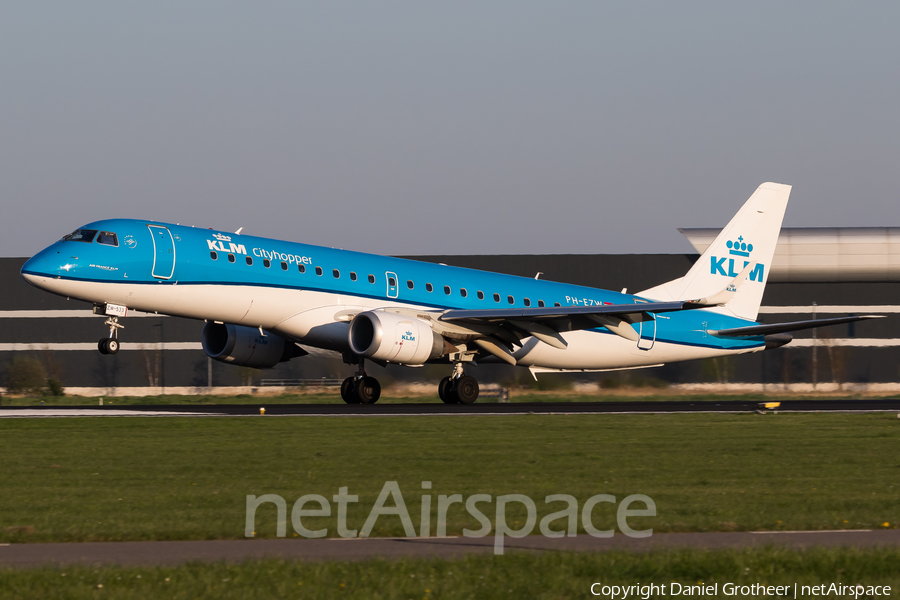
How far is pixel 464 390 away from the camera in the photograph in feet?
111

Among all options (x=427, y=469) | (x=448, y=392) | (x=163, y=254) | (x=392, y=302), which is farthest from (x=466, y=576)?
(x=448, y=392)

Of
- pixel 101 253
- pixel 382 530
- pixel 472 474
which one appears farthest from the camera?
pixel 101 253

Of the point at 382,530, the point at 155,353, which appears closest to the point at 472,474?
the point at 382,530

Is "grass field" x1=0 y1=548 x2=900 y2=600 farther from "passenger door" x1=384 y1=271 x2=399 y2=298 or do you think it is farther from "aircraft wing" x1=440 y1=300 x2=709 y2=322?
"passenger door" x1=384 y1=271 x2=399 y2=298

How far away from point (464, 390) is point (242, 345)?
7.15 meters

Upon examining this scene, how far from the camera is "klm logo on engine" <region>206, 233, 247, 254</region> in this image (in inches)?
1172

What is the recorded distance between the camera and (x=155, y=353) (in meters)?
51.6

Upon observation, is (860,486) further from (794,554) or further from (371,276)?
(371,276)

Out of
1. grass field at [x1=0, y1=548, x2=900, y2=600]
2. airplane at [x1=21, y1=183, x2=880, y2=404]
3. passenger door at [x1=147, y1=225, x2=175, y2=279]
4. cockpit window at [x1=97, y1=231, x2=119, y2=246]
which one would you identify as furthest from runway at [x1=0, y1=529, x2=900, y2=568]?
cockpit window at [x1=97, y1=231, x2=119, y2=246]

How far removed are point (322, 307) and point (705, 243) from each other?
27.2 meters

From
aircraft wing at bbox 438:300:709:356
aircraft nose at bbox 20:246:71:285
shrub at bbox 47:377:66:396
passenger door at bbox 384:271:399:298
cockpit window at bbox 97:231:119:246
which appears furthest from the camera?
shrub at bbox 47:377:66:396

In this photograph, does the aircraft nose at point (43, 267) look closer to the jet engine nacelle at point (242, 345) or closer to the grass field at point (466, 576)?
the jet engine nacelle at point (242, 345)

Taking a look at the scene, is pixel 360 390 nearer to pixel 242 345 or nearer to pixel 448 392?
pixel 448 392

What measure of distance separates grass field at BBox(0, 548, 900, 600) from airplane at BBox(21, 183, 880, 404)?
2056cm
